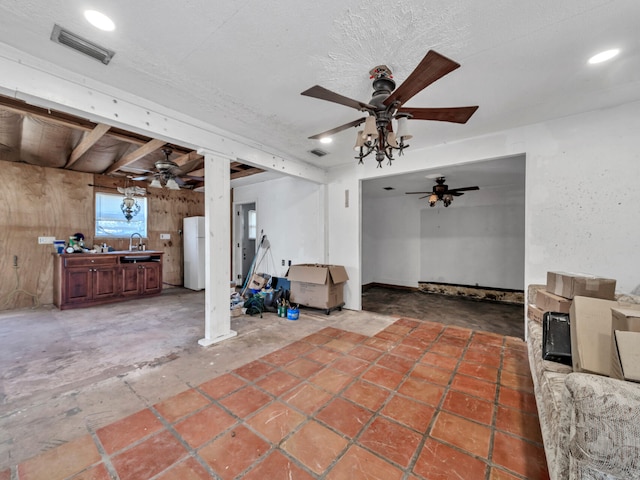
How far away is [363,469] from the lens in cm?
141

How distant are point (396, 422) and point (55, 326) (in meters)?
4.75

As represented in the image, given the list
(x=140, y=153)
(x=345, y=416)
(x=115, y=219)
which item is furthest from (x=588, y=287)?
(x=115, y=219)

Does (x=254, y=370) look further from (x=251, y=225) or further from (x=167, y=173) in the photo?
(x=251, y=225)

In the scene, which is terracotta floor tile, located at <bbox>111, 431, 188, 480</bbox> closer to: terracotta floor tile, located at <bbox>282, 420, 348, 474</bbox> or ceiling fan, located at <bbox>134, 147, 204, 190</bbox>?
terracotta floor tile, located at <bbox>282, 420, 348, 474</bbox>

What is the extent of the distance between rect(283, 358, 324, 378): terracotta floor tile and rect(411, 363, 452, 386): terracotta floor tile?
0.89 m

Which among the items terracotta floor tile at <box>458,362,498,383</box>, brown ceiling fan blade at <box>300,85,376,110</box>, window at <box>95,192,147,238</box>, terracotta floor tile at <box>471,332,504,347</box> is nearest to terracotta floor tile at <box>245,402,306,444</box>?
terracotta floor tile at <box>458,362,498,383</box>

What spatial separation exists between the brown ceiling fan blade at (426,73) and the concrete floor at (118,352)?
2746 mm

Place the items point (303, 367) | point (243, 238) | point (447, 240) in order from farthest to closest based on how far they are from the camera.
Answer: point (243, 238)
point (447, 240)
point (303, 367)

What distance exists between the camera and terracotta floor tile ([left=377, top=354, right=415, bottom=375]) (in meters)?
2.48

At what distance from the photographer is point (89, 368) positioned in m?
2.52

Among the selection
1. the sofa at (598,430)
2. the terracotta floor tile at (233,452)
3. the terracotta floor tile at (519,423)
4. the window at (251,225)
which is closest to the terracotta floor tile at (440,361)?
the terracotta floor tile at (519,423)

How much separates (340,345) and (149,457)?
6.47 ft

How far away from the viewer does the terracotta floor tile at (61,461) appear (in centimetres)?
137

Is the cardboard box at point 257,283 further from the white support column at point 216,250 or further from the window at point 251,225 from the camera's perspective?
the window at point 251,225
